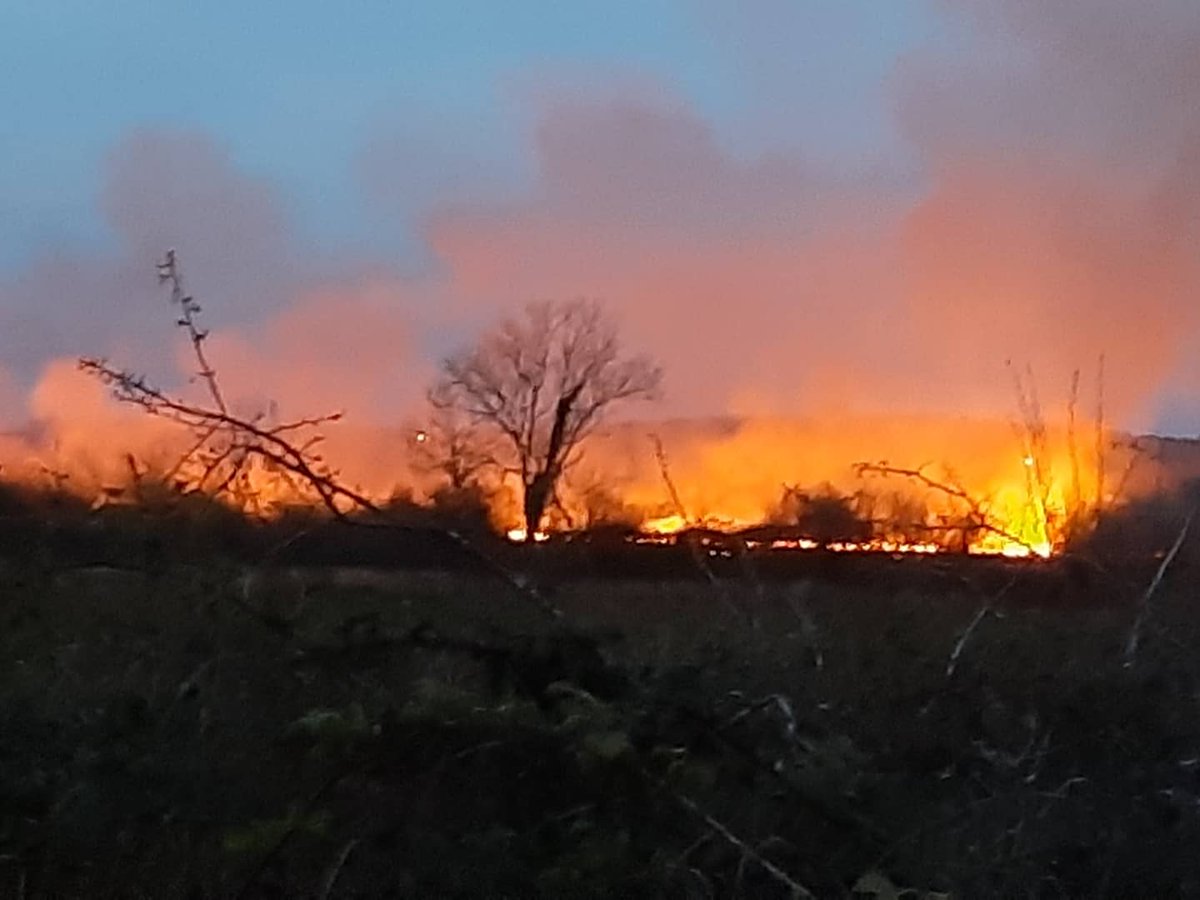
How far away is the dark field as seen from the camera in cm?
560

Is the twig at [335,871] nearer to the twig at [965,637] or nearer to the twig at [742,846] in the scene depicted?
the twig at [742,846]

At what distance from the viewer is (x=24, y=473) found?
313 inches

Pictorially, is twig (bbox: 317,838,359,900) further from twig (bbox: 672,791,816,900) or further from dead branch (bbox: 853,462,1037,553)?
dead branch (bbox: 853,462,1037,553)

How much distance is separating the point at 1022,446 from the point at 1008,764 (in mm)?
6186

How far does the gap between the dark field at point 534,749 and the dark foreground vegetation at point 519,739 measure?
12 mm

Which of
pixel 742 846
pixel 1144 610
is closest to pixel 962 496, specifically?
pixel 1144 610

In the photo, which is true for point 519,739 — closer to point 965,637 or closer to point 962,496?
point 965,637

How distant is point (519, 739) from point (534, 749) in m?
0.06

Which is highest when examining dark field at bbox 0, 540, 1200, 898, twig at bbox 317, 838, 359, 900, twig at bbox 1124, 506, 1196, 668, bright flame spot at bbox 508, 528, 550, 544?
bright flame spot at bbox 508, 528, 550, 544

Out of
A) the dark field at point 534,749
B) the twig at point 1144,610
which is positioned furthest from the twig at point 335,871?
the twig at point 1144,610

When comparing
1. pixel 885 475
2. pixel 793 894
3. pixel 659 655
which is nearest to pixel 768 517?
pixel 885 475

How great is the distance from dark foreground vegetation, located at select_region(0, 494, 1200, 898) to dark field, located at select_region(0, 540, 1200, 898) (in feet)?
0.04

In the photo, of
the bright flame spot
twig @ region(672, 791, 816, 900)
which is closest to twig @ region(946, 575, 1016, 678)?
the bright flame spot

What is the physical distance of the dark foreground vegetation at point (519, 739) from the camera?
5.60 m
